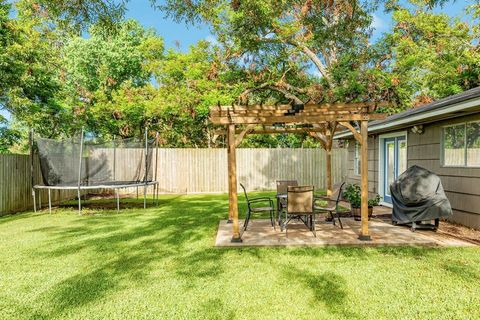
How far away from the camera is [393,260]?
4.12m

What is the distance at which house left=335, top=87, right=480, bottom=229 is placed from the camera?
565cm

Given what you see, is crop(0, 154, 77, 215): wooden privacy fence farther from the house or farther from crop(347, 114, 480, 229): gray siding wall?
crop(347, 114, 480, 229): gray siding wall

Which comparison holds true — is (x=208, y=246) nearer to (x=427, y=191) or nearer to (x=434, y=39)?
(x=427, y=191)

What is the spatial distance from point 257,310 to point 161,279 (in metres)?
1.26

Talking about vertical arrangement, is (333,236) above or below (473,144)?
below

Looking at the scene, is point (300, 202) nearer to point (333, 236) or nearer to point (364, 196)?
point (333, 236)

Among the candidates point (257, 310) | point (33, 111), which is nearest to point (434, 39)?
point (257, 310)

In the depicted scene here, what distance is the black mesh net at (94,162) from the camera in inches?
344

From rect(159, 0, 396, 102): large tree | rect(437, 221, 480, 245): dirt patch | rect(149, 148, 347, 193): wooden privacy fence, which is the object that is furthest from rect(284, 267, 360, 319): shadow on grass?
rect(149, 148, 347, 193): wooden privacy fence

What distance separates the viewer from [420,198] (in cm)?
569

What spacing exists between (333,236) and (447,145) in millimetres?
3202

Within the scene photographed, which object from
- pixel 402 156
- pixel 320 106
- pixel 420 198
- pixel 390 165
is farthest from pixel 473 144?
pixel 390 165

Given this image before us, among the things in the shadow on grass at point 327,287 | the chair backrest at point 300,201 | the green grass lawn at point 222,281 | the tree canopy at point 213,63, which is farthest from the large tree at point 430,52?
the shadow on grass at point 327,287

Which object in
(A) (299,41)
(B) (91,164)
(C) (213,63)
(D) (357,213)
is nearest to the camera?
(D) (357,213)
